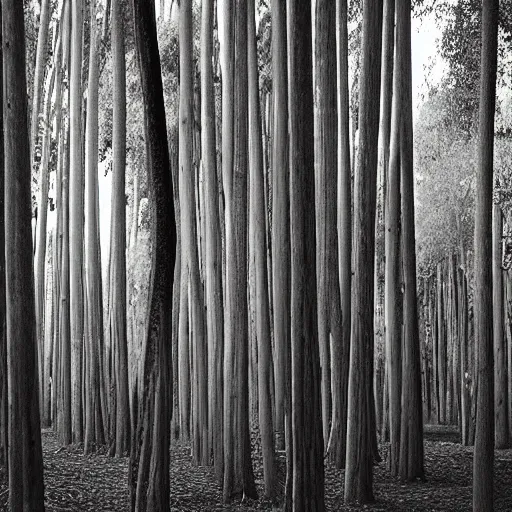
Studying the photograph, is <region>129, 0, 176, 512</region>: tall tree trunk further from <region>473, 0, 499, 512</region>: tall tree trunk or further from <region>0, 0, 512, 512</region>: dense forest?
<region>473, 0, 499, 512</region>: tall tree trunk

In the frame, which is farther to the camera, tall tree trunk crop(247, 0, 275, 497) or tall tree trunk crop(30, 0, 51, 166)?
tall tree trunk crop(30, 0, 51, 166)

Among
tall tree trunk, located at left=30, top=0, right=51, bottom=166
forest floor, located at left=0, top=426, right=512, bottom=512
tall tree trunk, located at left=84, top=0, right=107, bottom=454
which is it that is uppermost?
tall tree trunk, located at left=30, top=0, right=51, bottom=166

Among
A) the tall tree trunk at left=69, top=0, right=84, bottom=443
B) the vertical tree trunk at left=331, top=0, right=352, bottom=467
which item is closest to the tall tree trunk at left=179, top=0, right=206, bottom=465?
the vertical tree trunk at left=331, top=0, right=352, bottom=467

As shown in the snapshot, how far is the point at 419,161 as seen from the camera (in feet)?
61.4

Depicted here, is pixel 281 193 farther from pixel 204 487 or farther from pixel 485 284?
pixel 204 487

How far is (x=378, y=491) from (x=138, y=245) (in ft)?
40.6

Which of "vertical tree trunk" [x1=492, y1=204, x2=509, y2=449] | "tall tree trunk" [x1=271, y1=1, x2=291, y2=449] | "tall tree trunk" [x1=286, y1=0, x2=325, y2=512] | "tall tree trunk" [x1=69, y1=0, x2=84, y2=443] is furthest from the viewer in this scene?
"vertical tree trunk" [x1=492, y1=204, x2=509, y2=449]

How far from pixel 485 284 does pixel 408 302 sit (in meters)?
2.40

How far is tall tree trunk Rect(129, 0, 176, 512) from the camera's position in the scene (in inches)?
193

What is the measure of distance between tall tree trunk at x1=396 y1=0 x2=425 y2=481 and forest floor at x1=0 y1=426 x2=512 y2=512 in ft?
1.04

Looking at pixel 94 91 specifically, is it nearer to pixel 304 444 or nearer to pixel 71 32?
pixel 71 32

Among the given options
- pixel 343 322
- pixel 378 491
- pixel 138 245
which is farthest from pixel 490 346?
pixel 138 245

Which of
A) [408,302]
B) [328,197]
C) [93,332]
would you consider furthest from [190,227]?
[93,332]

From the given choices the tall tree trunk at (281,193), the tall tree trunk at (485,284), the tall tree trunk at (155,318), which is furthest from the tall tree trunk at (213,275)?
the tall tree trunk at (155,318)
